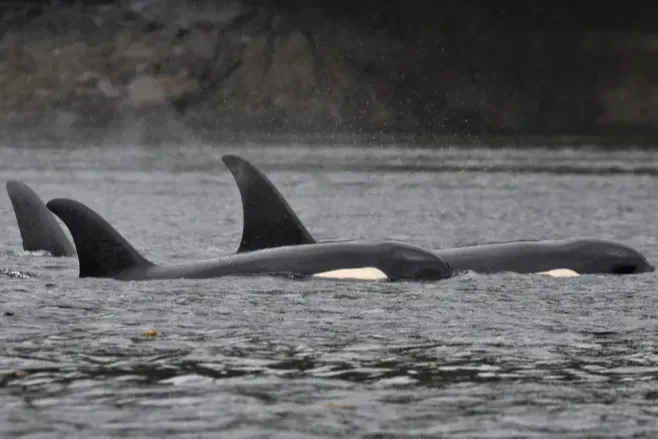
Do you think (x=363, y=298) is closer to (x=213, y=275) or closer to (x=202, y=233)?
(x=213, y=275)

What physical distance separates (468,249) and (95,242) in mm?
5534

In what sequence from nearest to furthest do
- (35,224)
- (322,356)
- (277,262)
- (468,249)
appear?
1. (322,356)
2. (277,262)
3. (468,249)
4. (35,224)

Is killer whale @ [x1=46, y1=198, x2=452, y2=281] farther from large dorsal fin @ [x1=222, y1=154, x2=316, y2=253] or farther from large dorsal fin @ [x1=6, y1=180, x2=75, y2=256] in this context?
large dorsal fin @ [x1=6, y1=180, x2=75, y2=256]

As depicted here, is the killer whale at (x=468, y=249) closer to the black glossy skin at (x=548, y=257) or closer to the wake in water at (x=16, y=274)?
the black glossy skin at (x=548, y=257)

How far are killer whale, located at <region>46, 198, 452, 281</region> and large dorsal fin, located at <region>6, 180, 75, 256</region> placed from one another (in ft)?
13.6

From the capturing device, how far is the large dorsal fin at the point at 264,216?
→ 22.4 meters

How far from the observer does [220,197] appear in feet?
193

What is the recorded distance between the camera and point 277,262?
21125 mm

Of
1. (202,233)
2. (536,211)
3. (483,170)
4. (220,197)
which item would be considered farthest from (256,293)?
(483,170)

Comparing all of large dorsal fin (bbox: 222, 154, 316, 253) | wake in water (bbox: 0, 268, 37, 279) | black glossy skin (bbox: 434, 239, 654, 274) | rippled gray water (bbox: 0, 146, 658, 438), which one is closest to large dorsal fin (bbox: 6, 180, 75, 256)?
rippled gray water (bbox: 0, 146, 658, 438)

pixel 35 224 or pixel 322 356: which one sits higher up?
pixel 35 224

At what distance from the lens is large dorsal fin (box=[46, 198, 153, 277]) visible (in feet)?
66.3

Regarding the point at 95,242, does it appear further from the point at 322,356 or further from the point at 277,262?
the point at 322,356

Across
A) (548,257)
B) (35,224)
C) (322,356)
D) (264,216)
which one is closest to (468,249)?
(548,257)
